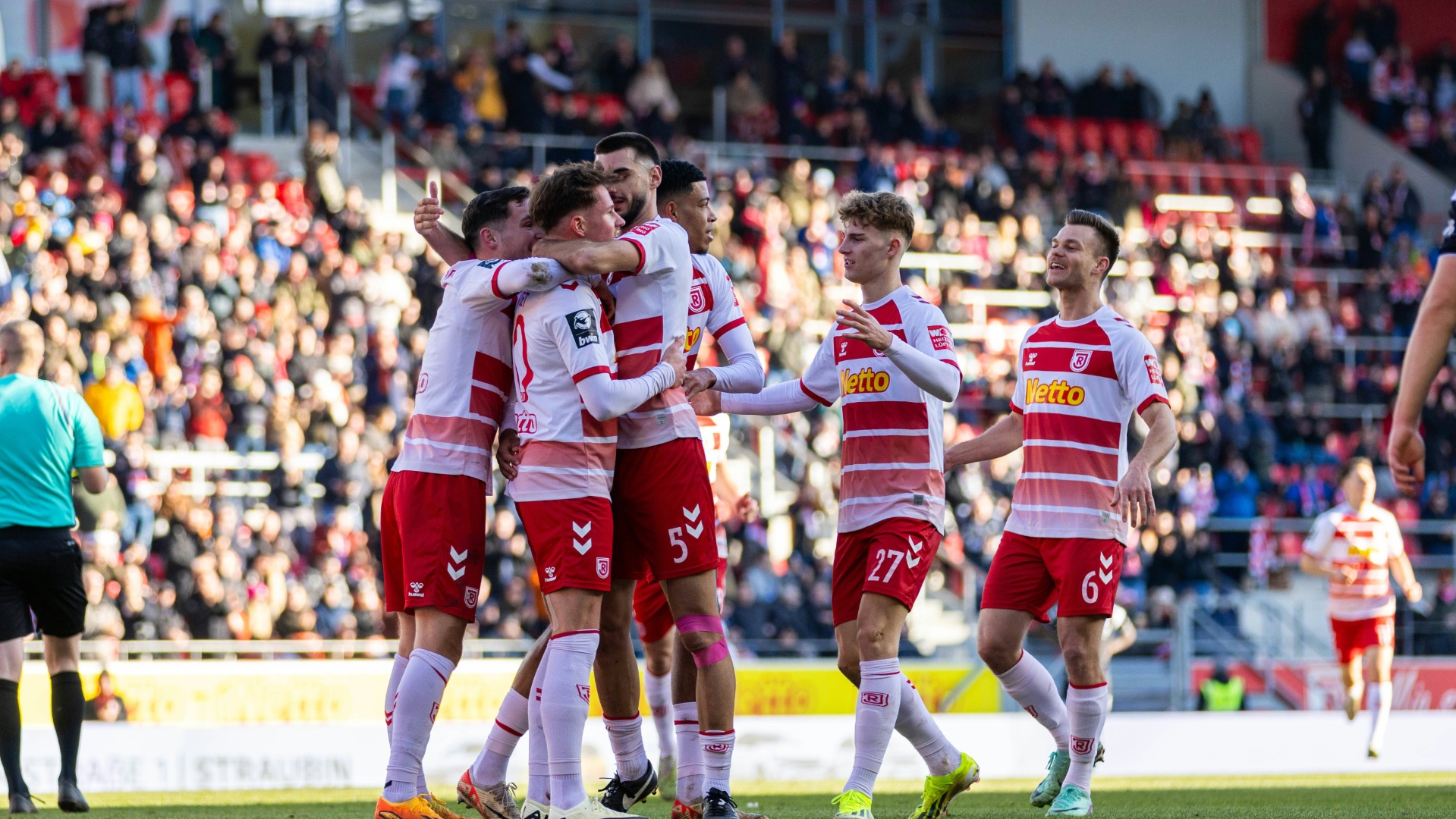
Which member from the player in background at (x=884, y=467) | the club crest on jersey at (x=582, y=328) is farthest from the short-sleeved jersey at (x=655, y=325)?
the player in background at (x=884, y=467)

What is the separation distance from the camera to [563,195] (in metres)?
6.34

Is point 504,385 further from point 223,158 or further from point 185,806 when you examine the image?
point 223,158

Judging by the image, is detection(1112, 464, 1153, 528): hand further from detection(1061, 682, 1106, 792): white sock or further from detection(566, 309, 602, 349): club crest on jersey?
detection(566, 309, 602, 349): club crest on jersey

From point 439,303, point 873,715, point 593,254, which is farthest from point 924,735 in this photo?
point 439,303

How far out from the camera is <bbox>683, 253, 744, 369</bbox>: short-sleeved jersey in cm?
739

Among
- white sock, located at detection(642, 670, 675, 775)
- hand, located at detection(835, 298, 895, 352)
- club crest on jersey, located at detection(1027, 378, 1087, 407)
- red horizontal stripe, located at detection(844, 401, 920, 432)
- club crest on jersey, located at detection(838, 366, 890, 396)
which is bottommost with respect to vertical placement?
white sock, located at detection(642, 670, 675, 775)

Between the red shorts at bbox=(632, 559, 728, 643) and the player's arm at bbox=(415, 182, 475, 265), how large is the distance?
1.75m

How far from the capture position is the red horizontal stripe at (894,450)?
734 centimetres

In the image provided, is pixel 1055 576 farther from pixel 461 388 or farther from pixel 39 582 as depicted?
pixel 39 582

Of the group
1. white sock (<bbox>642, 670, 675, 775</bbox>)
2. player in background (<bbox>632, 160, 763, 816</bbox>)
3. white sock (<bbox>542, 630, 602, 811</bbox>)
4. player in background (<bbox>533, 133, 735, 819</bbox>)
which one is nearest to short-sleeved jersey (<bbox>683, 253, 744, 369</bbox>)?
player in background (<bbox>632, 160, 763, 816</bbox>)

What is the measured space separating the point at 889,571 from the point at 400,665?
200 centimetres

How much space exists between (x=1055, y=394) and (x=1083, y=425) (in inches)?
7.6

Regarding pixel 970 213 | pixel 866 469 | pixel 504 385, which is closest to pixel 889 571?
pixel 866 469

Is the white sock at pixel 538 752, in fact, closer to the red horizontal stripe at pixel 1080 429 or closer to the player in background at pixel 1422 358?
the red horizontal stripe at pixel 1080 429
